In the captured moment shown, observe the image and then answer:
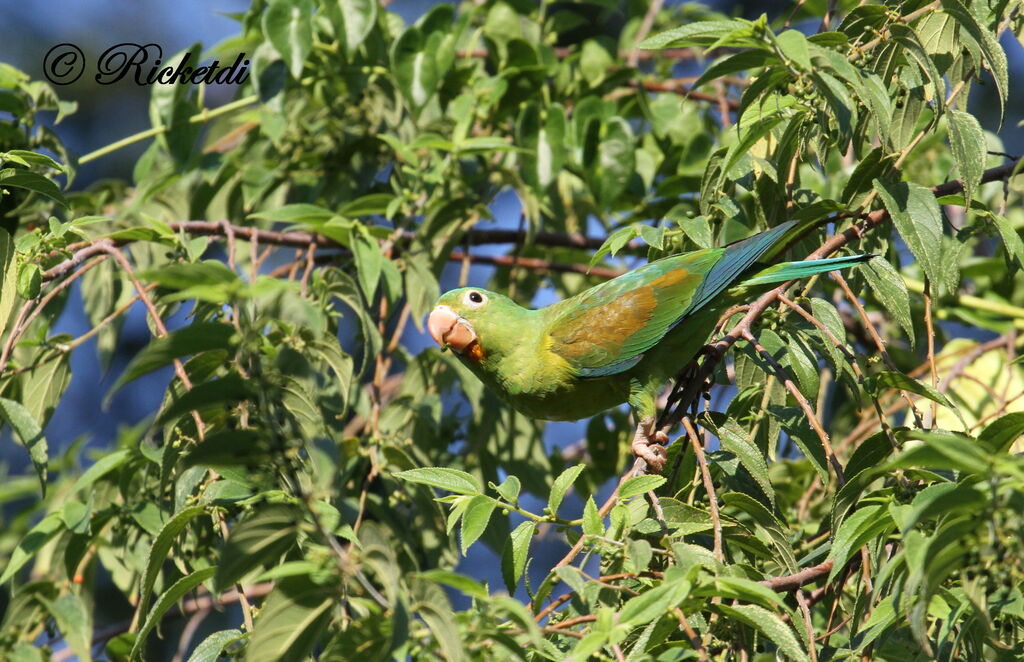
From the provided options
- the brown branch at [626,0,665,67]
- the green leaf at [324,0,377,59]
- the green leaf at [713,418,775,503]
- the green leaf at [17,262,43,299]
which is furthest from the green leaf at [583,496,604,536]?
the brown branch at [626,0,665,67]

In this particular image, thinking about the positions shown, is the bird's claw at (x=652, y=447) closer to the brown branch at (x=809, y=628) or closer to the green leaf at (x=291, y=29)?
the brown branch at (x=809, y=628)

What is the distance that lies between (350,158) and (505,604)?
9.12ft

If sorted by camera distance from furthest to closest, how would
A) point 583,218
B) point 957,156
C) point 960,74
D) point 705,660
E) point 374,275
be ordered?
1. point 583,218
2. point 374,275
3. point 960,74
4. point 957,156
5. point 705,660

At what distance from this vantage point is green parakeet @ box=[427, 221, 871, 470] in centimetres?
294

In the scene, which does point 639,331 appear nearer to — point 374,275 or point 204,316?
point 374,275

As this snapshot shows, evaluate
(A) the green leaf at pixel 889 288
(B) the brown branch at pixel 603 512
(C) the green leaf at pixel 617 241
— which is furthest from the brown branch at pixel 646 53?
(B) the brown branch at pixel 603 512

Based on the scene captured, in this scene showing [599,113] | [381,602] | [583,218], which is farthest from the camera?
[583,218]

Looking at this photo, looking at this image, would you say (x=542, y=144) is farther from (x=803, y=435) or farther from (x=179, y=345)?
(x=179, y=345)

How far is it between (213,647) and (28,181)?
4.25 feet

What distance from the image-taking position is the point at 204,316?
2.68m

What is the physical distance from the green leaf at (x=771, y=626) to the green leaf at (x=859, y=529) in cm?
22

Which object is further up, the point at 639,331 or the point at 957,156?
the point at 957,156

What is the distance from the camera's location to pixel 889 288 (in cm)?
231

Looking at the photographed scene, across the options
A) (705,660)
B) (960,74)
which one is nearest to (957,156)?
(960,74)
